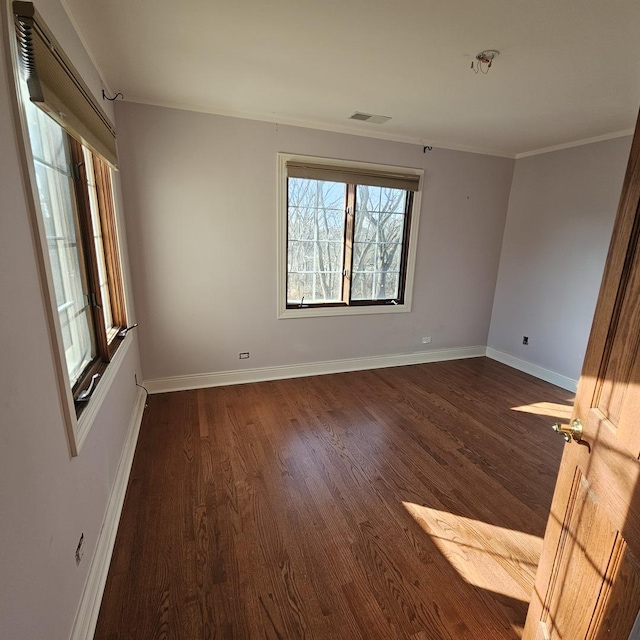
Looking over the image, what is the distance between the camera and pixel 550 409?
320 centimetres

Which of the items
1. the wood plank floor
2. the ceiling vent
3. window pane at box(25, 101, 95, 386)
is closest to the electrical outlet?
the wood plank floor

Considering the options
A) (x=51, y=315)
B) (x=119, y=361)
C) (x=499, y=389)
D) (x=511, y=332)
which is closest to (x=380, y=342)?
(x=499, y=389)

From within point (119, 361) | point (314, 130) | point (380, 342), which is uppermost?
point (314, 130)

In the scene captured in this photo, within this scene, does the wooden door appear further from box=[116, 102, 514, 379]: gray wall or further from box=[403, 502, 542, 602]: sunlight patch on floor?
box=[116, 102, 514, 379]: gray wall

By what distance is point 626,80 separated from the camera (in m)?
2.10

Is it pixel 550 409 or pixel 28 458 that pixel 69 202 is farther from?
pixel 550 409

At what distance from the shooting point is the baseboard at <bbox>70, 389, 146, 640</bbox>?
49.4 inches

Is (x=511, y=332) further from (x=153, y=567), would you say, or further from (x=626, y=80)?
(x=153, y=567)

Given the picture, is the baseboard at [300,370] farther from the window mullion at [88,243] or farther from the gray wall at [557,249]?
the window mullion at [88,243]

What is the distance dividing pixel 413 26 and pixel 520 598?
265 centimetres

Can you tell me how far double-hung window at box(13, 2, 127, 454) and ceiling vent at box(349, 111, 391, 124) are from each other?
188 centimetres

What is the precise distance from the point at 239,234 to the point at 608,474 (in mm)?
2978

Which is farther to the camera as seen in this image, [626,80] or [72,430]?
[626,80]

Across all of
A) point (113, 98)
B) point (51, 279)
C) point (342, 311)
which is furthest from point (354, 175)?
point (51, 279)
